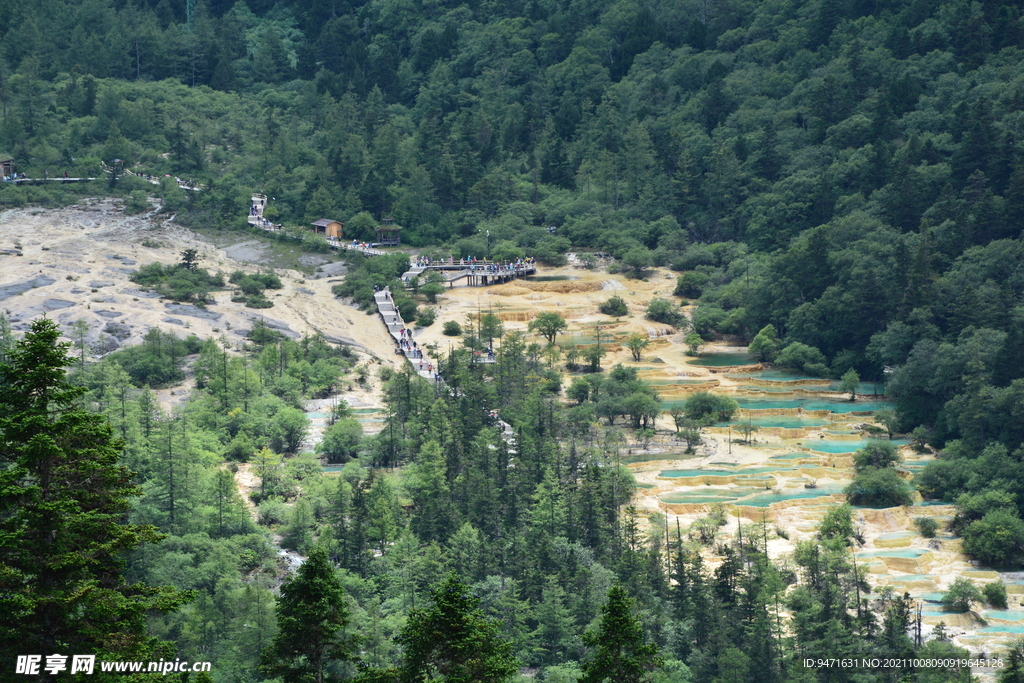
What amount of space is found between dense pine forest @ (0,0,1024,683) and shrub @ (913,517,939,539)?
1.71m

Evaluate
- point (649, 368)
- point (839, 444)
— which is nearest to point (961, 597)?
point (839, 444)

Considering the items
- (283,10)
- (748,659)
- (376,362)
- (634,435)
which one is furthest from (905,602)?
(283,10)

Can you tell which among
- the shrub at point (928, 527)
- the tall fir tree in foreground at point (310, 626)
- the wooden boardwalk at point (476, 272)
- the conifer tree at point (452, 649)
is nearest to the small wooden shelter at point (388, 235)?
the wooden boardwalk at point (476, 272)

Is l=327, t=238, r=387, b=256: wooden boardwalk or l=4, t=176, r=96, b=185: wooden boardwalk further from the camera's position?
l=4, t=176, r=96, b=185: wooden boardwalk

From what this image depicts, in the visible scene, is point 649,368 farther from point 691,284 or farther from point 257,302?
point 257,302

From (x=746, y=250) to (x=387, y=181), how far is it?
3087 centimetres

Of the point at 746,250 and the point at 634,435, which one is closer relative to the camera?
the point at 634,435

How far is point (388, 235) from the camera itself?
10981 cm

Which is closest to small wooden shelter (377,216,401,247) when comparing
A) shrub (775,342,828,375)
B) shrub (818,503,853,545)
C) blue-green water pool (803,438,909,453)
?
shrub (775,342,828,375)

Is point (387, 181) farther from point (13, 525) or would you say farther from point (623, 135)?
point (13, 525)

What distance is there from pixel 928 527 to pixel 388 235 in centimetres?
6048

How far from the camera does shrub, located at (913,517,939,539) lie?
57656 millimetres

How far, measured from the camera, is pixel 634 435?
69.8 m

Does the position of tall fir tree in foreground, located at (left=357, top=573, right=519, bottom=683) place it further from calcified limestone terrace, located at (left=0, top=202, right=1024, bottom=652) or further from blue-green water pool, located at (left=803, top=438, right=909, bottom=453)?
blue-green water pool, located at (left=803, top=438, right=909, bottom=453)
